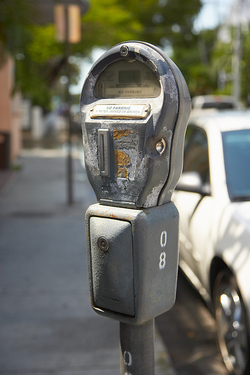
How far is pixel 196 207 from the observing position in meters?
3.76

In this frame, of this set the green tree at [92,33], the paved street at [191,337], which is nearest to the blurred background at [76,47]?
the green tree at [92,33]

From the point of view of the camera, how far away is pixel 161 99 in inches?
65.9

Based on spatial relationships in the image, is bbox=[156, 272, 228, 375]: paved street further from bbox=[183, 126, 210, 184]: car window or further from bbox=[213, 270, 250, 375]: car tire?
bbox=[183, 126, 210, 184]: car window

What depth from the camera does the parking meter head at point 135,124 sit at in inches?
66.5

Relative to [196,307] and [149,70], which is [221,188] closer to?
[196,307]

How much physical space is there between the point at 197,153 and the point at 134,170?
2.55m

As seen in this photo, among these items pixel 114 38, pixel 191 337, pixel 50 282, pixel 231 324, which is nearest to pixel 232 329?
pixel 231 324

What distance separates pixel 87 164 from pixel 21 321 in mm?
2311

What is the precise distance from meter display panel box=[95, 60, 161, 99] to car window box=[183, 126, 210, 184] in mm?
2014

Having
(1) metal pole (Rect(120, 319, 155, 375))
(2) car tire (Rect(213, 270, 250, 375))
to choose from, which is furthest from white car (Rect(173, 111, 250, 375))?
(1) metal pole (Rect(120, 319, 155, 375))

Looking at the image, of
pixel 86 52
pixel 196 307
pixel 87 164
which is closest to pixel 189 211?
pixel 196 307

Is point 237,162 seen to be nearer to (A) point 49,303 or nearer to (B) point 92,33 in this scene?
(A) point 49,303

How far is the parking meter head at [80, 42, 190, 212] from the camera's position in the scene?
1688 mm

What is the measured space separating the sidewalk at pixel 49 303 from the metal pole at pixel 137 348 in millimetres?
1360
